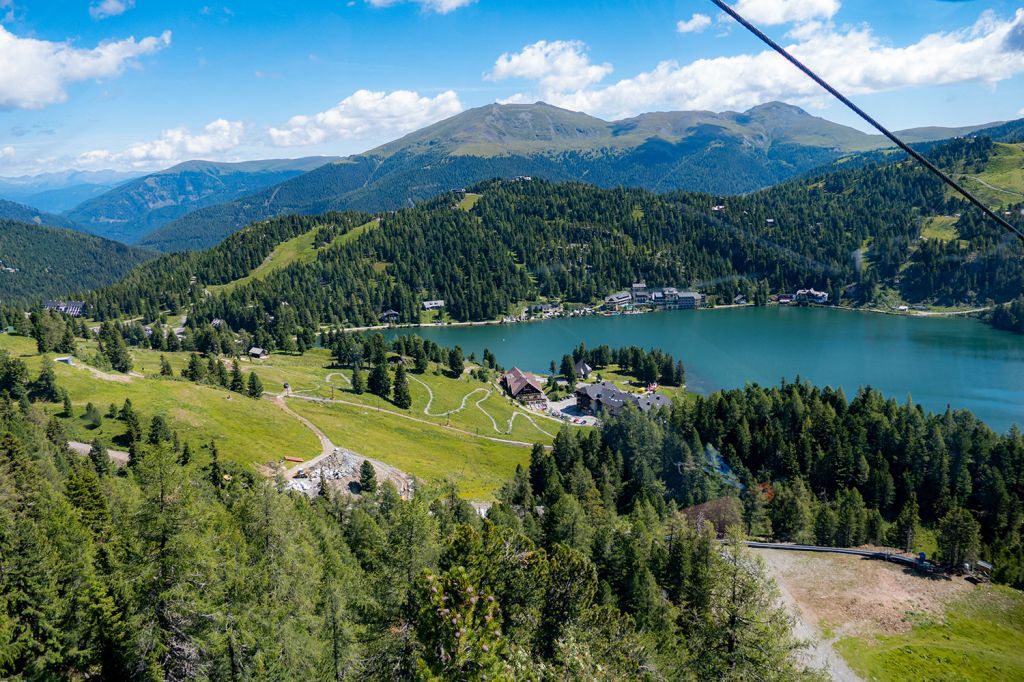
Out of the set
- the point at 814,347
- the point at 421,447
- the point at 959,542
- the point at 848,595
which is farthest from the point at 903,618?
the point at 814,347

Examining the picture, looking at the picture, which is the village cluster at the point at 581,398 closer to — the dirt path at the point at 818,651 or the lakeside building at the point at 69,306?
the dirt path at the point at 818,651

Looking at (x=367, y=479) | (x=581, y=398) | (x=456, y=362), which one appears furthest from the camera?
(x=456, y=362)

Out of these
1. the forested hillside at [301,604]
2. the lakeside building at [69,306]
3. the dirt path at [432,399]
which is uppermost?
the lakeside building at [69,306]

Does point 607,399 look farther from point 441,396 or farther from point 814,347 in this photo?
point 814,347

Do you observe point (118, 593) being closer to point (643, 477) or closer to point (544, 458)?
point (544, 458)

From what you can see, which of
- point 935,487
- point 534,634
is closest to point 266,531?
point 534,634

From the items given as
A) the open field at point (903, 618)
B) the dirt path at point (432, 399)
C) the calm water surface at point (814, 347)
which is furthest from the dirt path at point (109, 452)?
the calm water surface at point (814, 347)

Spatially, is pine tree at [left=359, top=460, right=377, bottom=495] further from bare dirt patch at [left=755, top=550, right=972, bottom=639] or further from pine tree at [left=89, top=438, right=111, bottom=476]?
bare dirt patch at [left=755, top=550, right=972, bottom=639]
